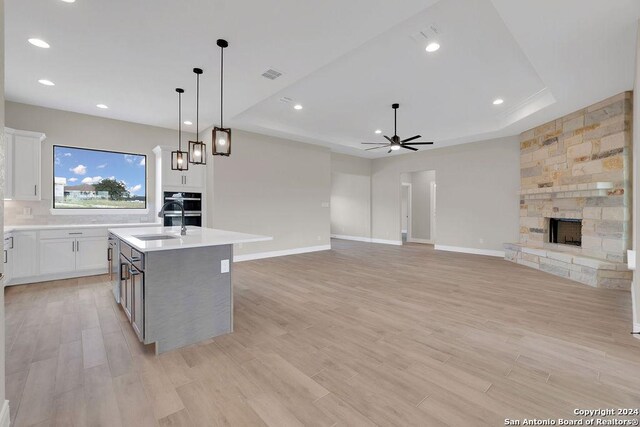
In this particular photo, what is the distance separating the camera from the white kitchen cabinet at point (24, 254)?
418cm

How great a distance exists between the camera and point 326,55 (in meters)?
3.22

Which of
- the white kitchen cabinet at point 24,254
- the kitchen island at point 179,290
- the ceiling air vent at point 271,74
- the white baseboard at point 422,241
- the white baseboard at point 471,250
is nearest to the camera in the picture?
the kitchen island at point 179,290

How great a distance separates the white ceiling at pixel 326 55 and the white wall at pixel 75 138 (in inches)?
9.3

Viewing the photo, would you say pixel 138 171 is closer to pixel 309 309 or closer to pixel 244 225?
pixel 244 225

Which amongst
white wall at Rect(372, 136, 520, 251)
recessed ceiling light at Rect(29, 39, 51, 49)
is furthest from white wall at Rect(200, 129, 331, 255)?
recessed ceiling light at Rect(29, 39, 51, 49)

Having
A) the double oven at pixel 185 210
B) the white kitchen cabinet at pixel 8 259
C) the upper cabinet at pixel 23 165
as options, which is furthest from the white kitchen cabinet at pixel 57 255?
the double oven at pixel 185 210

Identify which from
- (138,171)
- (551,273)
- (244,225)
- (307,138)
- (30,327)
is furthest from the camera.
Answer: (307,138)

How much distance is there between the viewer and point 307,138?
278 inches

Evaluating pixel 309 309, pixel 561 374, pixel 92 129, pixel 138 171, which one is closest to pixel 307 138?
pixel 138 171

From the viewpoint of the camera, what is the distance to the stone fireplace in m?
4.25

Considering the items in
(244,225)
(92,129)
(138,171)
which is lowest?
(244,225)

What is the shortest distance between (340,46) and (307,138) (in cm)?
407

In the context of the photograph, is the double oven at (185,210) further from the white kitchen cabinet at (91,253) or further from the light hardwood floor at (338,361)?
the light hardwood floor at (338,361)

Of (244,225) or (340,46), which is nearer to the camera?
(340,46)
